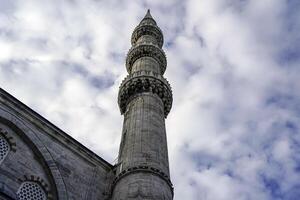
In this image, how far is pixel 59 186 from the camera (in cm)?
1048

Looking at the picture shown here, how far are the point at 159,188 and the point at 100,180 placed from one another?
2.42 metres

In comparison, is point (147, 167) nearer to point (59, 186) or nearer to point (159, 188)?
point (159, 188)

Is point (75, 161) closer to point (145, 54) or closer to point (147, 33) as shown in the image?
point (145, 54)

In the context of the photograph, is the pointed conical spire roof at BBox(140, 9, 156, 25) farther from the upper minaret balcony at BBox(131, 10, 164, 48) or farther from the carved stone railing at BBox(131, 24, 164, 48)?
the carved stone railing at BBox(131, 24, 164, 48)

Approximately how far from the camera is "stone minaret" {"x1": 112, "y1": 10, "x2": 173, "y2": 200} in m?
10.4

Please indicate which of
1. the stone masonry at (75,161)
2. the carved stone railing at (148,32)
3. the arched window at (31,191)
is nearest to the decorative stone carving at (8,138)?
the stone masonry at (75,161)

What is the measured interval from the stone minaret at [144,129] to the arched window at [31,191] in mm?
1910

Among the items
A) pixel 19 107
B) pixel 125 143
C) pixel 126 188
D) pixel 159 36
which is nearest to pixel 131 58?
pixel 159 36

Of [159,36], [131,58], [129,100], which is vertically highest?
[159,36]

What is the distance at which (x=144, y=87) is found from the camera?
1424 centimetres

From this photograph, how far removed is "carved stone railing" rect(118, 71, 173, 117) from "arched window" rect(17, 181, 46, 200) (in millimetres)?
5156

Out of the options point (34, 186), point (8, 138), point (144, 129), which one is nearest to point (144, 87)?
point (144, 129)

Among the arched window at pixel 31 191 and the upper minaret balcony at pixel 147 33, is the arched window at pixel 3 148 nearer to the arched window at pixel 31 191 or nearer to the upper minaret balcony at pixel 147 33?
the arched window at pixel 31 191

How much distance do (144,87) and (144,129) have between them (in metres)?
2.40
